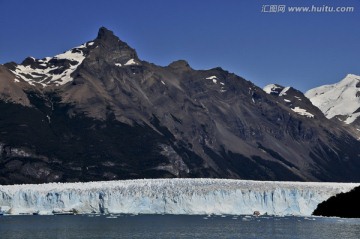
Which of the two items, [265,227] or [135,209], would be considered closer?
[265,227]

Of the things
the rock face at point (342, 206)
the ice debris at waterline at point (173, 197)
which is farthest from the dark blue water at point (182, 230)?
the rock face at point (342, 206)

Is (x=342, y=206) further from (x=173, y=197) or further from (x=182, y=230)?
(x=182, y=230)

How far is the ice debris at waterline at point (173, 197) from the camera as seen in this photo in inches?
5034

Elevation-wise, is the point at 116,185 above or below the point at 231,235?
above

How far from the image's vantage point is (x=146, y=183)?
421 feet

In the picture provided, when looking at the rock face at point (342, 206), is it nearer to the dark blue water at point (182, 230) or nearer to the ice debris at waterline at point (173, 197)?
the ice debris at waterline at point (173, 197)

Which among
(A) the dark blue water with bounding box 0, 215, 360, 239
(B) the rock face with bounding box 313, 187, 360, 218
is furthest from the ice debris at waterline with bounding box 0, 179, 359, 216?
(A) the dark blue water with bounding box 0, 215, 360, 239

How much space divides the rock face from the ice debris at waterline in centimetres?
111

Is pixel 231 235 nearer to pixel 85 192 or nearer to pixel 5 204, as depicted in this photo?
pixel 85 192

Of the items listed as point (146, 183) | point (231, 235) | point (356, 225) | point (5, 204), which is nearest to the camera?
point (231, 235)

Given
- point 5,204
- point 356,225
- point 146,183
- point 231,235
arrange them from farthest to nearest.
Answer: point 5,204 → point 146,183 → point 356,225 → point 231,235

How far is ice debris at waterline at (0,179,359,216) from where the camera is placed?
128 metres

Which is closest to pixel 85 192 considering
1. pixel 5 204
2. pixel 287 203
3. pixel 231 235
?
pixel 5 204

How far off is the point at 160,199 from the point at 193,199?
6.04m
